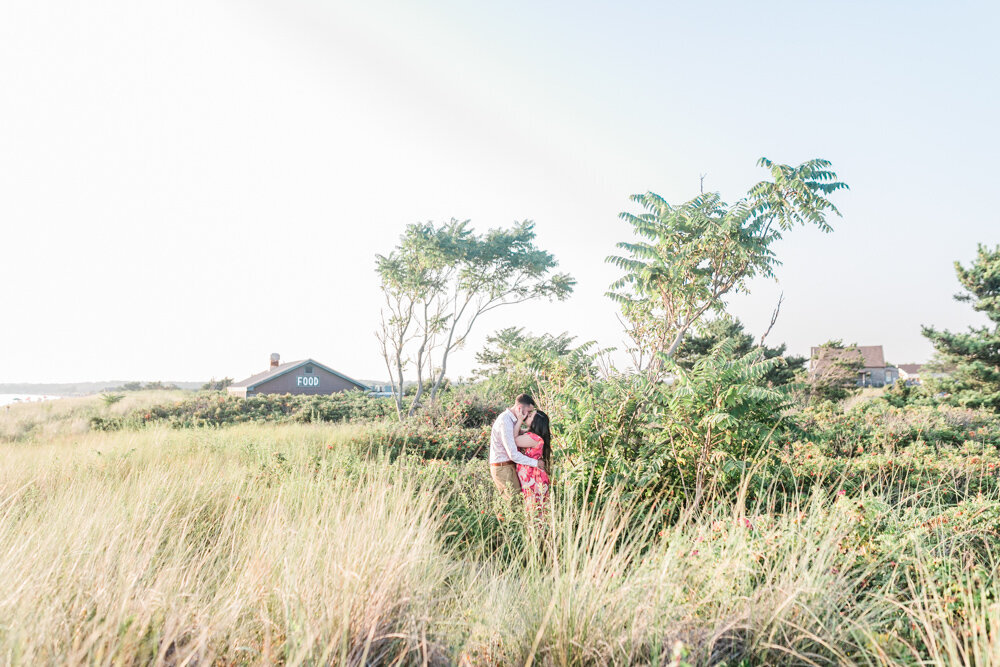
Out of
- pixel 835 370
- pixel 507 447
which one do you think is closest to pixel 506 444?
pixel 507 447

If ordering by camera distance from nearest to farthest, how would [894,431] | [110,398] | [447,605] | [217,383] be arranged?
[447,605] < [894,431] < [110,398] < [217,383]

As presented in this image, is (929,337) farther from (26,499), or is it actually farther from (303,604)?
(26,499)

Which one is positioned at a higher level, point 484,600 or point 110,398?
point 110,398

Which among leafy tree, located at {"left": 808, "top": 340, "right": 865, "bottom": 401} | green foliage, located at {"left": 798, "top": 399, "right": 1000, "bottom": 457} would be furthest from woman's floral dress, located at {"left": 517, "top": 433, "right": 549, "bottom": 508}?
leafy tree, located at {"left": 808, "top": 340, "right": 865, "bottom": 401}

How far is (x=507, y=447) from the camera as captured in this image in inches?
241

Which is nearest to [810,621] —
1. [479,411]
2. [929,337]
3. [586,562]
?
[586,562]

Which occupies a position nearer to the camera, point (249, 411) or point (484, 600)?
point (484, 600)

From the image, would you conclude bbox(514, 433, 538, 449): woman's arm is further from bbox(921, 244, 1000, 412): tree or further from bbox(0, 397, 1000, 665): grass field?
bbox(921, 244, 1000, 412): tree

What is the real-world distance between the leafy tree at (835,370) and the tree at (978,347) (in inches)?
144

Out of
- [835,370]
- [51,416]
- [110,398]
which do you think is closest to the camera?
[51,416]

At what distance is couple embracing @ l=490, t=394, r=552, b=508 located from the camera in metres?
6.13

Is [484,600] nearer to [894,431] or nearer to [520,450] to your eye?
[520,450]

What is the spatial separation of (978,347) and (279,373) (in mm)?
40416

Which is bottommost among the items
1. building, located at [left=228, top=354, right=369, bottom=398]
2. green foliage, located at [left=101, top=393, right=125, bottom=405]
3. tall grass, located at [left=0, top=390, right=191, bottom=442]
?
tall grass, located at [left=0, top=390, right=191, bottom=442]
